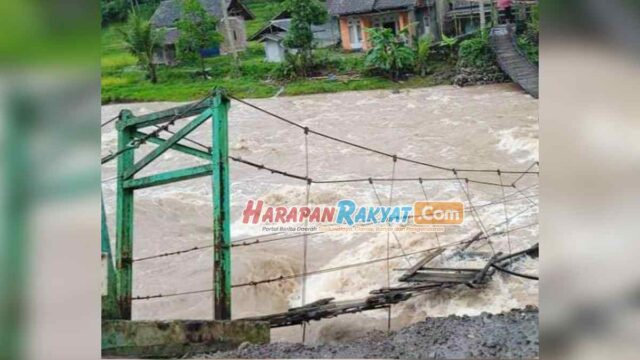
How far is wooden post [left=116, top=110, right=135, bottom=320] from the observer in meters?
2.60

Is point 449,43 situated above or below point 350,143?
above

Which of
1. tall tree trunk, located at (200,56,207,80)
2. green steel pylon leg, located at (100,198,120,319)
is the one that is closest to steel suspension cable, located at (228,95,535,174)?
tall tree trunk, located at (200,56,207,80)

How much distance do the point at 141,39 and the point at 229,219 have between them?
0.77 metres

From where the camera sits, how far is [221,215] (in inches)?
102

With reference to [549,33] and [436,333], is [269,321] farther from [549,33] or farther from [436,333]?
[549,33]

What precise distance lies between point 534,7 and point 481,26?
0.21 metres

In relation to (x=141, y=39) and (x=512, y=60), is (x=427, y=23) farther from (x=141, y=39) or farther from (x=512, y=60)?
(x=141, y=39)

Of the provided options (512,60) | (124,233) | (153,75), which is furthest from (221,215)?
(512,60)

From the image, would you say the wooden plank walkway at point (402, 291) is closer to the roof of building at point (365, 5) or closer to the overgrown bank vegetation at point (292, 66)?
the overgrown bank vegetation at point (292, 66)

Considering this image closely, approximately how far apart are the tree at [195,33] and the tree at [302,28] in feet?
0.99

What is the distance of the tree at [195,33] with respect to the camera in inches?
105

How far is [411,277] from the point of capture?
2539 millimetres

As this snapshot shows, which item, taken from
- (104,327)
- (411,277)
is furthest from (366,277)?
(104,327)

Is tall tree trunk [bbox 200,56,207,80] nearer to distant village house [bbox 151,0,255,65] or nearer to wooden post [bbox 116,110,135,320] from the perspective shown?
distant village house [bbox 151,0,255,65]
